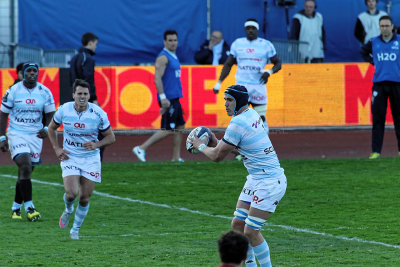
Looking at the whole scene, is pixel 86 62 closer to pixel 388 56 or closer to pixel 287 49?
pixel 388 56

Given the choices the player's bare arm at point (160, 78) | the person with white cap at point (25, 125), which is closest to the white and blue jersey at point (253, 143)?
the person with white cap at point (25, 125)

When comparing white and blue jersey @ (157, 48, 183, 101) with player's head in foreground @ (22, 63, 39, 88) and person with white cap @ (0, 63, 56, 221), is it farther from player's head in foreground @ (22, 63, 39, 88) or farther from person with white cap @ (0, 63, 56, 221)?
player's head in foreground @ (22, 63, 39, 88)

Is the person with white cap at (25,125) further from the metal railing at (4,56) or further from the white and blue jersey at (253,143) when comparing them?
the metal railing at (4,56)

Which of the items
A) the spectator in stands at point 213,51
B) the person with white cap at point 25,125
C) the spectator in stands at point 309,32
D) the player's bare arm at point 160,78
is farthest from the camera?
the spectator in stands at point 309,32

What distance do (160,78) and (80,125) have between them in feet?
21.8

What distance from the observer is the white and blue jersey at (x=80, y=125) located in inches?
469

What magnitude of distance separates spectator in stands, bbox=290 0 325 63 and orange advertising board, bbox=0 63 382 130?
1.19 metres

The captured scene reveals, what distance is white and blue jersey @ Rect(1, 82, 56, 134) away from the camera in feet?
44.6

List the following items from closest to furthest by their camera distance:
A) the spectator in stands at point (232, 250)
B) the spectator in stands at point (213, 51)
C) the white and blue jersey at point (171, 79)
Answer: the spectator in stands at point (232, 250) → the white and blue jersey at point (171, 79) → the spectator in stands at point (213, 51)

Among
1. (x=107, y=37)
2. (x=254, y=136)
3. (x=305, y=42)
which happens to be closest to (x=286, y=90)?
(x=305, y=42)

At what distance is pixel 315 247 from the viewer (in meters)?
11.0

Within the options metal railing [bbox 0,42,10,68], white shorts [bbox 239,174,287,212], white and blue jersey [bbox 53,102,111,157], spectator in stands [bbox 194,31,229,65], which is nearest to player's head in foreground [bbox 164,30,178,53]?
spectator in stands [bbox 194,31,229,65]

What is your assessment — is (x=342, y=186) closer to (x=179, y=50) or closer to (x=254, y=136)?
(x=254, y=136)

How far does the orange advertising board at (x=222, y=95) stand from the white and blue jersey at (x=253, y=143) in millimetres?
14169
